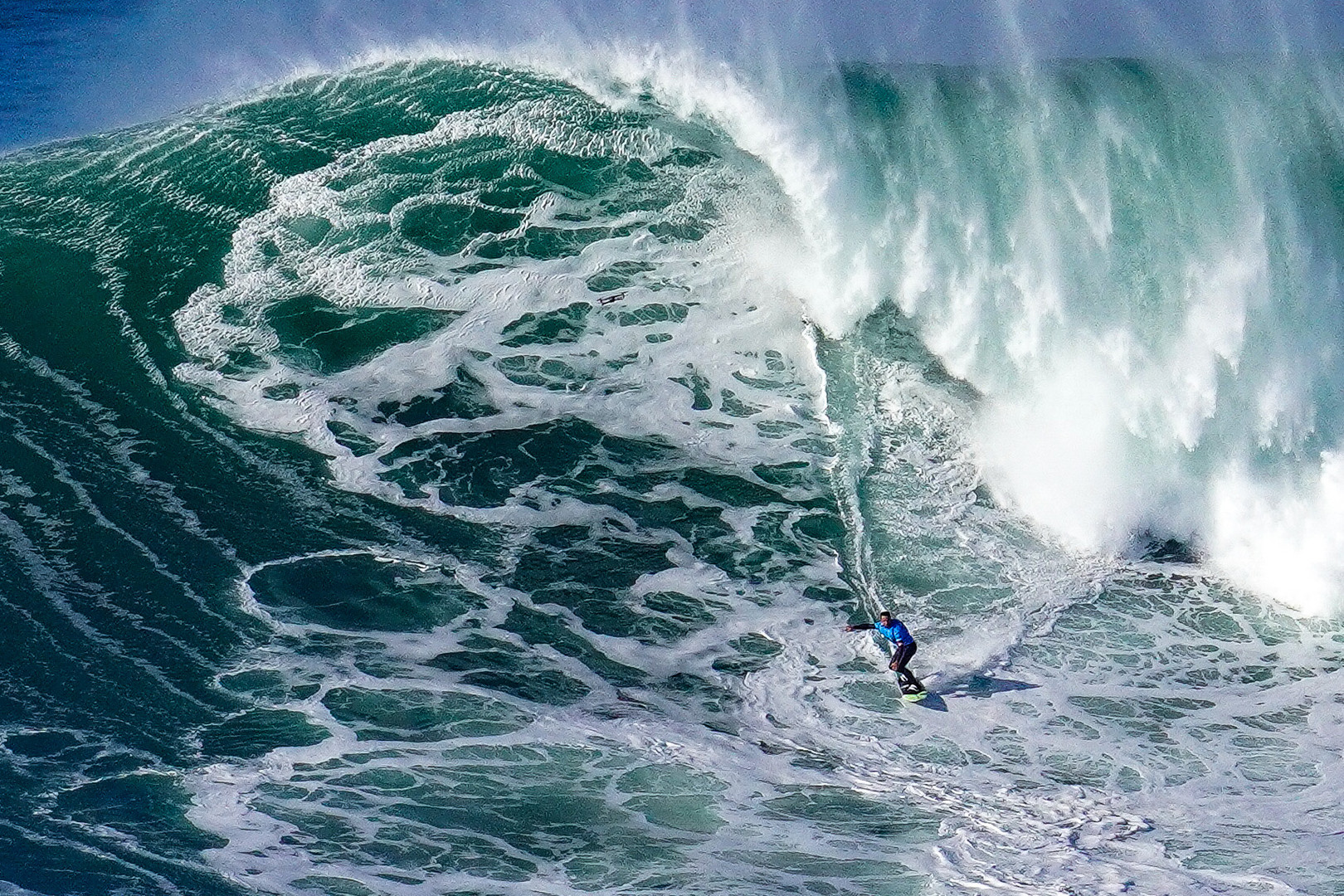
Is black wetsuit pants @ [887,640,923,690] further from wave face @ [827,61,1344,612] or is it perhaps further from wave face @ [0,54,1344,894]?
wave face @ [827,61,1344,612]

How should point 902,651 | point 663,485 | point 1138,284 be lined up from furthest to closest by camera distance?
1. point 1138,284
2. point 663,485
3. point 902,651

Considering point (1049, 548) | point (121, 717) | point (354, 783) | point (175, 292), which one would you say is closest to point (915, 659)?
point (1049, 548)

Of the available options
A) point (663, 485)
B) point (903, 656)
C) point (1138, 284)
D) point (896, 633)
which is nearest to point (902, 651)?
point (903, 656)

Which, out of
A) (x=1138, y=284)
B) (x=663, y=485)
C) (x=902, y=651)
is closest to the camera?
(x=902, y=651)

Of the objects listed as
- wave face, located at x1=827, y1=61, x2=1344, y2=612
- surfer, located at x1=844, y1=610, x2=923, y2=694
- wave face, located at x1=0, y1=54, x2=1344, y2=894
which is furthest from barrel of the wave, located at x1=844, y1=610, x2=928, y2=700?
wave face, located at x1=827, y1=61, x2=1344, y2=612

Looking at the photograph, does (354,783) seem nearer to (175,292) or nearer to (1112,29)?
(175,292)

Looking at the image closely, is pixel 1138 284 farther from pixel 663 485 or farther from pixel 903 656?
pixel 903 656
